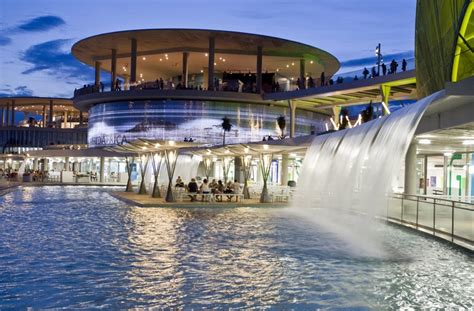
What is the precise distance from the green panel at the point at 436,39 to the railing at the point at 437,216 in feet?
19.9

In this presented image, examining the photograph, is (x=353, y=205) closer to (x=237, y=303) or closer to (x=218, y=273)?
(x=218, y=273)

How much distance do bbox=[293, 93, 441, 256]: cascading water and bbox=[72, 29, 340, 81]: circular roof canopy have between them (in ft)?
102

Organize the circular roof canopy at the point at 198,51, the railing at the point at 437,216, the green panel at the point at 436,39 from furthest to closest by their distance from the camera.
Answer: the circular roof canopy at the point at 198,51 < the green panel at the point at 436,39 < the railing at the point at 437,216

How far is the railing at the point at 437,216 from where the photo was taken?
14750mm

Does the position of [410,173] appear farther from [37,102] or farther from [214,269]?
[37,102]

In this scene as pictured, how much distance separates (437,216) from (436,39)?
1115cm

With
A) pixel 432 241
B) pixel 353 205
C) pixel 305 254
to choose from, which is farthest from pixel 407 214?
pixel 305 254

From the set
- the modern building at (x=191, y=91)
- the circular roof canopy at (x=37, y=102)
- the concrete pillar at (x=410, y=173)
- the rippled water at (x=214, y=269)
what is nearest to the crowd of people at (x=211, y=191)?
the concrete pillar at (x=410, y=173)

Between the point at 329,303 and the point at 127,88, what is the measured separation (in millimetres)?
57718

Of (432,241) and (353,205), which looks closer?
(432,241)

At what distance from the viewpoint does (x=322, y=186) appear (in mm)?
28922

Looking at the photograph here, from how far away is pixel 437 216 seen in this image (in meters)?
16.9

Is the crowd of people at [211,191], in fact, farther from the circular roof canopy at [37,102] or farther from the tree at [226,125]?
the circular roof canopy at [37,102]

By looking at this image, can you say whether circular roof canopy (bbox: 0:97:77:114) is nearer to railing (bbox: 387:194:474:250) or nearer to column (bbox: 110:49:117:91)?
column (bbox: 110:49:117:91)
